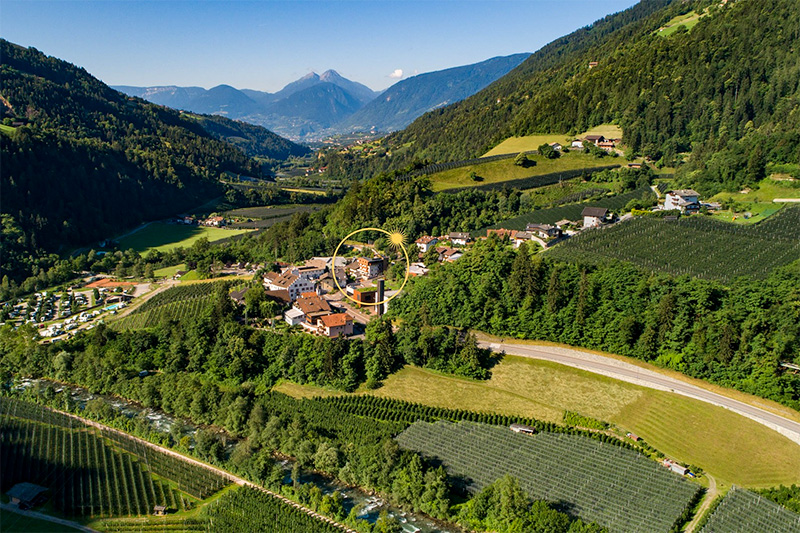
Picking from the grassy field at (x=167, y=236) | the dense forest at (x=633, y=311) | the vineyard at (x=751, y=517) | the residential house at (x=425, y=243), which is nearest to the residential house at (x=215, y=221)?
the grassy field at (x=167, y=236)

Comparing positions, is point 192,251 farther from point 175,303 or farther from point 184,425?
point 184,425

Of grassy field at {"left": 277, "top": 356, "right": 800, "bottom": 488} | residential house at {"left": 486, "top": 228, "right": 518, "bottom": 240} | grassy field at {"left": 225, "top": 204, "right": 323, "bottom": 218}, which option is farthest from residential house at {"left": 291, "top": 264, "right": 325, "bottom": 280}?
grassy field at {"left": 225, "top": 204, "right": 323, "bottom": 218}

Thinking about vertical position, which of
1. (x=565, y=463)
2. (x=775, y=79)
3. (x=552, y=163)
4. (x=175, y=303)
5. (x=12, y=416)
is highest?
(x=775, y=79)

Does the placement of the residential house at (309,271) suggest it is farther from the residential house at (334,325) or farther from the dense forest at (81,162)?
the dense forest at (81,162)

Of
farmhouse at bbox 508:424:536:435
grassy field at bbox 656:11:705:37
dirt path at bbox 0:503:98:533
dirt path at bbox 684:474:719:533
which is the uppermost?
grassy field at bbox 656:11:705:37

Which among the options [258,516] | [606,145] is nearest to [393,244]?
[258,516]

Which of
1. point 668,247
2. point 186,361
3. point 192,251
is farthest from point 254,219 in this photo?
point 668,247

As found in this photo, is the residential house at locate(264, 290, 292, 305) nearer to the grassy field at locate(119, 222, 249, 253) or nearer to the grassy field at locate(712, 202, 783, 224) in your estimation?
the grassy field at locate(119, 222, 249, 253)
